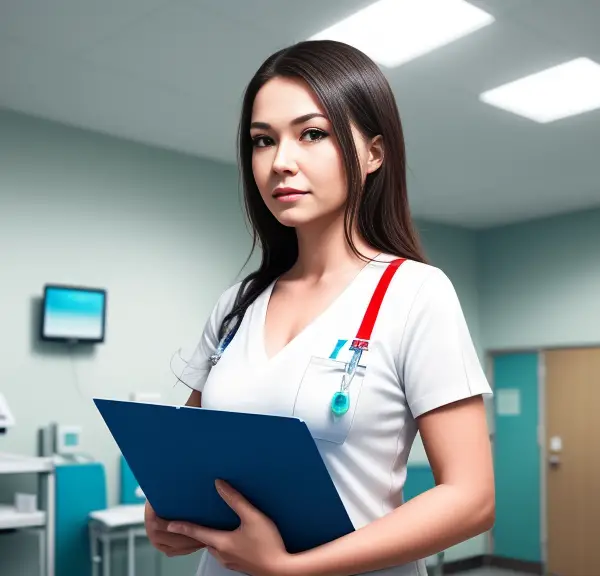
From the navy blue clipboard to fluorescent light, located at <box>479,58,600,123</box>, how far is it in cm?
294

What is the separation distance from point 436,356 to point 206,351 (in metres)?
0.36

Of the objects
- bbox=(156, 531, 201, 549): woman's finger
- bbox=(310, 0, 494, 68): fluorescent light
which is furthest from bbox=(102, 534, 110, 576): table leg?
bbox=(156, 531, 201, 549): woman's finger

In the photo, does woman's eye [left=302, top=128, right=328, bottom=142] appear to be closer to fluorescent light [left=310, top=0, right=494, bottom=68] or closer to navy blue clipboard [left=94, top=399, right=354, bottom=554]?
navy blue clipboard [left=94, top=399, right=354, bottom=554]

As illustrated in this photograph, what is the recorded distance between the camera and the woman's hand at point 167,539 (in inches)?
32.9

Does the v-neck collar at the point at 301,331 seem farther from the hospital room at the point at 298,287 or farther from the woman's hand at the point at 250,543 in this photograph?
the woman's hand at the point at 250,543

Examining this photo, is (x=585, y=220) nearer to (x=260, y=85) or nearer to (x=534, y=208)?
(x=534, y=208)

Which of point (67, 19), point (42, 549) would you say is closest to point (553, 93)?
point (67, 19)

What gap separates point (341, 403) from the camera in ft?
2.51

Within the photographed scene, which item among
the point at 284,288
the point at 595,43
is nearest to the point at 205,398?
the point at 284,288

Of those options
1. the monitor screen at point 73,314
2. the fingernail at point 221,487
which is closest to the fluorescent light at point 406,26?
the monitor screen at point 73,314

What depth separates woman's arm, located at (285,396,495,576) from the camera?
2.30ft

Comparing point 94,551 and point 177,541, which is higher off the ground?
point 177,541

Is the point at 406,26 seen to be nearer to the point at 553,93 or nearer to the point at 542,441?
the point at 553,93

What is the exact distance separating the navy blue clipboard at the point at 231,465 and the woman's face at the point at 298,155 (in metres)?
0.26
